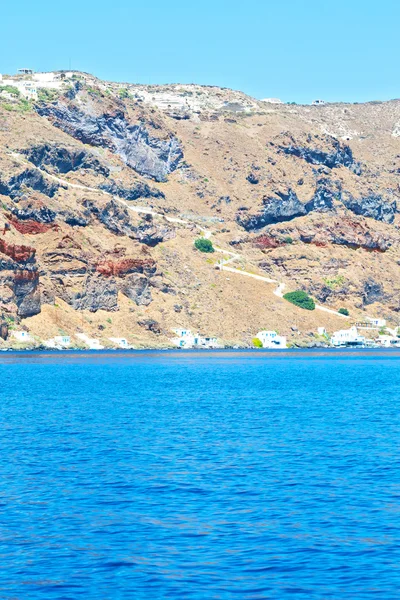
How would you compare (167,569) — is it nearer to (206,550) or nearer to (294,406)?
(206,550)

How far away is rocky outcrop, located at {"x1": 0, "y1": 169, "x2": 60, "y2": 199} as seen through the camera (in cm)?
18625

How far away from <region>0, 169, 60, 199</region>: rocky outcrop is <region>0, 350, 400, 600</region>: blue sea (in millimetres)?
114562

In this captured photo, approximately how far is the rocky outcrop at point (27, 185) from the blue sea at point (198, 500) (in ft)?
376

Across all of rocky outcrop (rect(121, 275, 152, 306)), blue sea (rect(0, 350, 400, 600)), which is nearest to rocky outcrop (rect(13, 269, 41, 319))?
rocky outcrop (rect(121, 275, 152, 306))

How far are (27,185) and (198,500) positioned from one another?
161 metres

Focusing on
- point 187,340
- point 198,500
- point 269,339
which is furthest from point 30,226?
point 198,500

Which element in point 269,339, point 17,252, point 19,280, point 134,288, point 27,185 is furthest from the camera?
point 269,339

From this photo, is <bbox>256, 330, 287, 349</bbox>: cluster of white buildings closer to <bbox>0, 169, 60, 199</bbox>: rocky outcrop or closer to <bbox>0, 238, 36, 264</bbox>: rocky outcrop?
<bbox>0, 169, 60, 199</bbox>: rocky outcrop

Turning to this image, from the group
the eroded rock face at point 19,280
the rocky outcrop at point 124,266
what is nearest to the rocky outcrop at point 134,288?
the rocky outcrop at point 124,266

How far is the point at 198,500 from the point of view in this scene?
34.6 meters

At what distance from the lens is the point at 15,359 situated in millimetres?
138500

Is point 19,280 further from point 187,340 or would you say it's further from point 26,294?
point 187,340

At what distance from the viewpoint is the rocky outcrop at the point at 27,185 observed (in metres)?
186

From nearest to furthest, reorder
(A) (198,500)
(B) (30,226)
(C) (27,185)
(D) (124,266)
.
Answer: (A) (198,500) < (B) (30,226) < (D) (124,266) < (C) (27,185)
